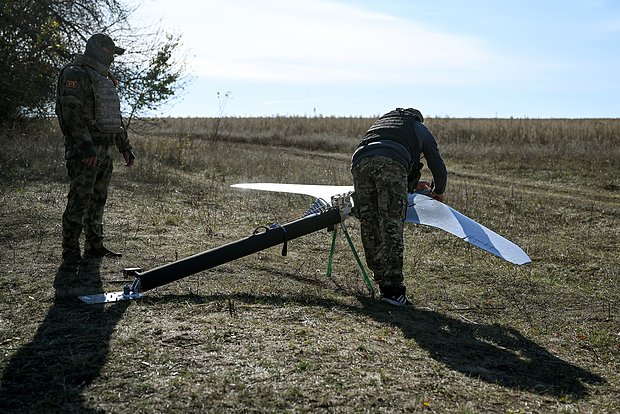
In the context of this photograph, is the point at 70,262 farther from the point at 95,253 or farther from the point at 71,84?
the point at 71,84

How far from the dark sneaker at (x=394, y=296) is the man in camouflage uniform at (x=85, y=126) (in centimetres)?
291

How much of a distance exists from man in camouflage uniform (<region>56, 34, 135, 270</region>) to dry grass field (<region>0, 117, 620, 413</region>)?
0.50m

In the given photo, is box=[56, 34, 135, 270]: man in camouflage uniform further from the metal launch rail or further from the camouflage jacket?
the metal launch rail

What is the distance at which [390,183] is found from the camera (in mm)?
5816

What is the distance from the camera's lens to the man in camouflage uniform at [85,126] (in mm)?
6445

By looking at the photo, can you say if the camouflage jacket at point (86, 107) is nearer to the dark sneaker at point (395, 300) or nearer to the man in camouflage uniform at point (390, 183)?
the man in camouflage uniform at point (390, 183)

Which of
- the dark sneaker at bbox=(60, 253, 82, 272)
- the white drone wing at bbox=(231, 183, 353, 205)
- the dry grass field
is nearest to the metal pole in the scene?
the dry grass field

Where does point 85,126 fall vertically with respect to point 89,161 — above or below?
above

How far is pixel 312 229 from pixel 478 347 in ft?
6.42

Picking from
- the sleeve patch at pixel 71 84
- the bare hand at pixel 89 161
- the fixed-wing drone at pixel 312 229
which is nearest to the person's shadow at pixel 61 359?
the fixed-wing drone at pixel 312 229

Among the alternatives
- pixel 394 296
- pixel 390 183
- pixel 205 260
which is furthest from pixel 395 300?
pixel 205 260

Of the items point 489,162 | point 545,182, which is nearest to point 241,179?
point 545,182

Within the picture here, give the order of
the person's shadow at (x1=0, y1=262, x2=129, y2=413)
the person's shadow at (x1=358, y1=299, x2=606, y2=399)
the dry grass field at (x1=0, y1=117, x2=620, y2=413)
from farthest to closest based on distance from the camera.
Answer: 1. the person's shadow at (x1=358, y1=299, x2=606, y2=399)
2. the dry grass field at (x1=0, y1=117, x2=620, y2=413)
3. the person's shadow at (x1=0, y1=262, x2=129, y2=413)

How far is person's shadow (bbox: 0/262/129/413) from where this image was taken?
3.72 m
